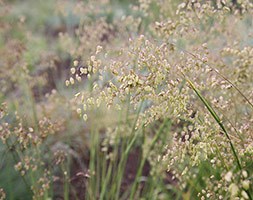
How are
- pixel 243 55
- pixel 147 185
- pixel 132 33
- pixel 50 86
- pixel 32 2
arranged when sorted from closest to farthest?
pixel 243 55 → pixel 132 33 → pixel 147 185 → pixel 50 86 → pixel 32 2

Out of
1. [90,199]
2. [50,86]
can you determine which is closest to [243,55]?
[90,199]

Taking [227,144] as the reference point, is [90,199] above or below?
below

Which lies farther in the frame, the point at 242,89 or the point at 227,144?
the point at 242,89

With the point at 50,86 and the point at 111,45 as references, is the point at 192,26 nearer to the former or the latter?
the point at 111,45

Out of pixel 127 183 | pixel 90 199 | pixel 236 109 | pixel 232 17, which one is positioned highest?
pixel 232 17

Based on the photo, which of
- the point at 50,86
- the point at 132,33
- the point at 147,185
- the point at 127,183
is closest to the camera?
the point at 132,33

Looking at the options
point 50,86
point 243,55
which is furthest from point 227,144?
point 50,86
